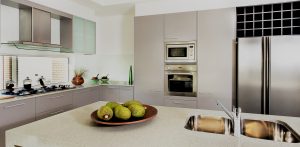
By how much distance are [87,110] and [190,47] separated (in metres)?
2.03

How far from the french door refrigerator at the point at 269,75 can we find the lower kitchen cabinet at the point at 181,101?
654mm

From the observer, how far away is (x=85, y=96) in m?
3.38

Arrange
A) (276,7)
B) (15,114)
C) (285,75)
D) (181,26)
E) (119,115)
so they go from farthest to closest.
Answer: (181,26) < (276,7) < (285,75) < (15,114) < (119,115)

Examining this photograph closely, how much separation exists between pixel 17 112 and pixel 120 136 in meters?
1.82

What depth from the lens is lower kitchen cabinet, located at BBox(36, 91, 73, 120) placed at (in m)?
2.52

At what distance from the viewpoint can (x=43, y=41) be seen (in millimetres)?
2881

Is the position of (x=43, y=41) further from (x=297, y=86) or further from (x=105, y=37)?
(x=297, y=86)

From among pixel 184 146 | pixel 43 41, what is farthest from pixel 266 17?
pixel 43 41

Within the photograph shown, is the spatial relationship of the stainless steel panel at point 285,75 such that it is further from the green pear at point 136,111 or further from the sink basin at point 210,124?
the green pear at point 136,111

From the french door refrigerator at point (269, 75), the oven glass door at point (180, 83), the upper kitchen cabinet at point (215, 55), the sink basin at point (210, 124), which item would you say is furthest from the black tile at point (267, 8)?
the sink basin at point (210, 124)

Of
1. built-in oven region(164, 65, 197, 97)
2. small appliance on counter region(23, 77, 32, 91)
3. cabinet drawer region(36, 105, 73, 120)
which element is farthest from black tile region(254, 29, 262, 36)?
small appliance on counter region(23, 77, 32, 91)

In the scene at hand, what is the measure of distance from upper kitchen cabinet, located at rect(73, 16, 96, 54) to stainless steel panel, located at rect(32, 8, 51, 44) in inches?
21.6

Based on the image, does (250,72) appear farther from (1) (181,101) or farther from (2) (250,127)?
(2) (250,127)

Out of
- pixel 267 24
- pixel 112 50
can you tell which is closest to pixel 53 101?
pixel 112 50
